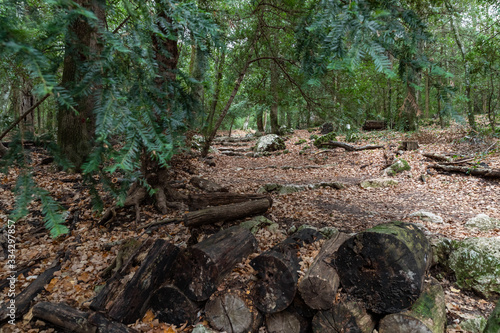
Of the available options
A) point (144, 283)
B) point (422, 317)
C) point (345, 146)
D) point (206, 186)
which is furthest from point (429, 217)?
point (345, 146)

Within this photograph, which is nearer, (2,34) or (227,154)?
(2,34)

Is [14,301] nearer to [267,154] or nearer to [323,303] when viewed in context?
[323,303]

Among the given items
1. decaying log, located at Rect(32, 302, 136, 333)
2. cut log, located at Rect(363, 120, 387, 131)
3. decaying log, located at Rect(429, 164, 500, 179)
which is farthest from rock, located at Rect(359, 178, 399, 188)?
cut log, located at Rect(363, 120, 387, 131)

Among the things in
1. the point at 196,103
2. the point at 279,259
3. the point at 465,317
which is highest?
the point at 196,103

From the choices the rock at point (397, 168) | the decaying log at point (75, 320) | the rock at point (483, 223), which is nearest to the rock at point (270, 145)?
the rock at point (397, 168)

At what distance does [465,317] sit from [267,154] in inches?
445

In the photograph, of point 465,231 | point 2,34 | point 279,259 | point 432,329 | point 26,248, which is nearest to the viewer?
point 2,34

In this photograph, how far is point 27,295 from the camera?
299 cm

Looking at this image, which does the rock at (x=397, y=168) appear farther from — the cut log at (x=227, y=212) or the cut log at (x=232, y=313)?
the cut log at (x=232, y=313)

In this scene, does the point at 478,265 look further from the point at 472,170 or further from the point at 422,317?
the point at 472,170

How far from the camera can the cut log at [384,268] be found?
8.37 feet

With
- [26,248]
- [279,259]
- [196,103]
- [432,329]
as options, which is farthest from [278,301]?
[26,248]

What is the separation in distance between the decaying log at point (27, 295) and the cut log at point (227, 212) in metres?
1.89

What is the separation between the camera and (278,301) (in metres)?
2.83
